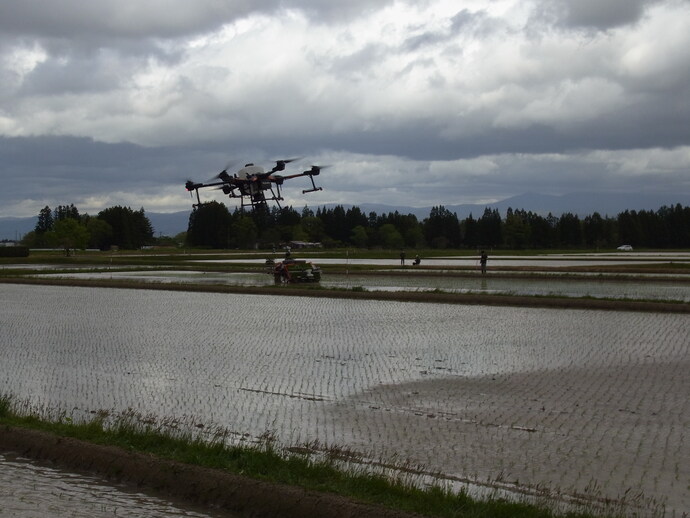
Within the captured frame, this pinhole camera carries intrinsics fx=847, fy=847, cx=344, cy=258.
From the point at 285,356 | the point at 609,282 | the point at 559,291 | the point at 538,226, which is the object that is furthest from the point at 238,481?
the point at 538,226

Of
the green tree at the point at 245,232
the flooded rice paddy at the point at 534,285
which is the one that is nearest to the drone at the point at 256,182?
the flooded rice paddy at the point at 534,285

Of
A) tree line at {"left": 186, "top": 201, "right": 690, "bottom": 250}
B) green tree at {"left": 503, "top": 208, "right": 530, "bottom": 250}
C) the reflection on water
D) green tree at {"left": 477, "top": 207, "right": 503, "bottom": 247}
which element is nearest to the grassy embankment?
the reflection on water

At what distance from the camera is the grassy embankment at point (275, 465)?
20.6ft

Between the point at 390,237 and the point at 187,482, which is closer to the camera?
the point at 187,482

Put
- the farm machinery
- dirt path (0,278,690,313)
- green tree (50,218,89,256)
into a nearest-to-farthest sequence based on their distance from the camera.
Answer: dirt path (0,278,690,313) < the farm machinery < green tree (50,218,89,256)

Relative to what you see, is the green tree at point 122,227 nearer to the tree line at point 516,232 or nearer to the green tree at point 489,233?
the tree line at point 516,232

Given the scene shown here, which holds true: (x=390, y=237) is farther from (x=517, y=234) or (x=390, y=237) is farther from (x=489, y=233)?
(x=517, y=234)

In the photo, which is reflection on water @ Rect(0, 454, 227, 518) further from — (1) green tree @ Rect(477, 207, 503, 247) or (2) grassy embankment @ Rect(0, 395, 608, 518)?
(1) green tree @ Rect(477, 207, 503, 247)

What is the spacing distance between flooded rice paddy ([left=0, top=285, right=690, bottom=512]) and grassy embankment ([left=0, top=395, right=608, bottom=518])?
0.78 m

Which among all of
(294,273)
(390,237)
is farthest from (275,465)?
(390,237)

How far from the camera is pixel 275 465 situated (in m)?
7.38

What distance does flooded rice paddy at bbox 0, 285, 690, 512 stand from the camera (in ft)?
26.4

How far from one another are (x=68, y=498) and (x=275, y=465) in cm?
175

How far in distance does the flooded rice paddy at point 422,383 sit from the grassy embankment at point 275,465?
0.78 metres
